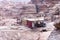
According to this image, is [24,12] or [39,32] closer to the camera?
[39,32]

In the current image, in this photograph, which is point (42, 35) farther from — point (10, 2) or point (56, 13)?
point (10, 2)

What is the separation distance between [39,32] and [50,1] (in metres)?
3.35

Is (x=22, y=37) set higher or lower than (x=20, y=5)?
lower

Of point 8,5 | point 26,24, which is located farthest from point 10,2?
point 26,24

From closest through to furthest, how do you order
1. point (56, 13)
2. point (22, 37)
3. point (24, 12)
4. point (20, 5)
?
point (22, 37)
point (56, 13)
point (24, 12)
point (20, 5)

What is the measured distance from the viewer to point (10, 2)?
6.16 metres

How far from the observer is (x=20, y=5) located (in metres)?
6.02

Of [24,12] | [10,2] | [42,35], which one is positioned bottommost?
[42,35]

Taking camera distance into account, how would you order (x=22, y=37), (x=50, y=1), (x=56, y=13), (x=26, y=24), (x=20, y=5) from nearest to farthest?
(x=22, y=37), (x=26, y=24), (x=56, y=13), (x=20, y=5), (x=50, y=1)

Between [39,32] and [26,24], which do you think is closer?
[39,32]

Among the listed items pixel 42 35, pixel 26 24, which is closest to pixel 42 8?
pixel 26 24

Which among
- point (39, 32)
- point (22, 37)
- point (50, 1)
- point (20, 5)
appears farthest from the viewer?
point (50, 1)

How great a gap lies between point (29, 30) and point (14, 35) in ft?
1.72

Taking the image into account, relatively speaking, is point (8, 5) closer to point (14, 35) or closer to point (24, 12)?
point (24, 12)
